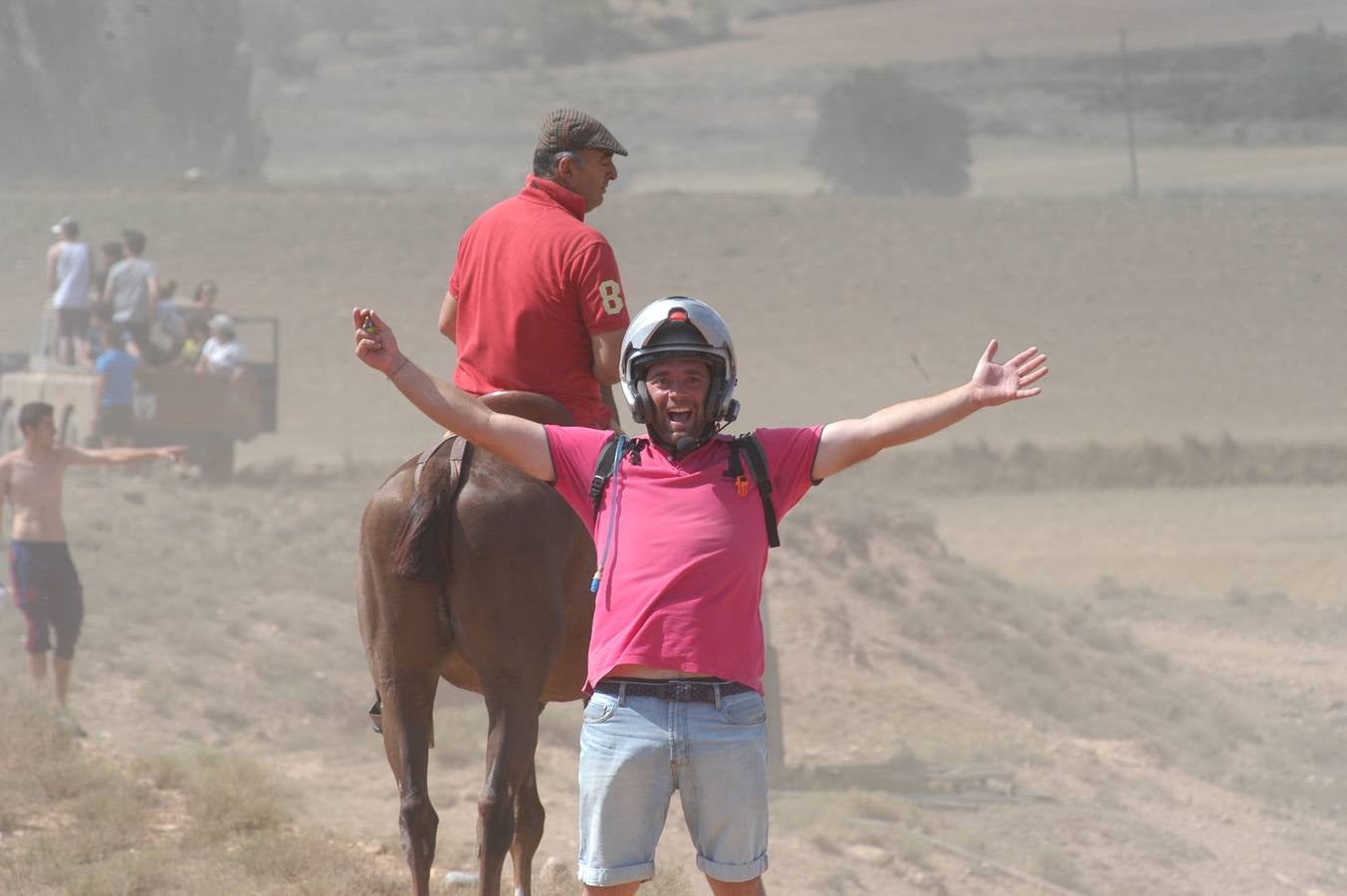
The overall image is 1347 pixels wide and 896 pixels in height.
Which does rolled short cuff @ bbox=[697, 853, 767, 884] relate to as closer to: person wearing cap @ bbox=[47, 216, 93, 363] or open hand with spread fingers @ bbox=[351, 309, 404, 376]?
open hand with spread fingers @ bbox=[351, 309, 404, 376]

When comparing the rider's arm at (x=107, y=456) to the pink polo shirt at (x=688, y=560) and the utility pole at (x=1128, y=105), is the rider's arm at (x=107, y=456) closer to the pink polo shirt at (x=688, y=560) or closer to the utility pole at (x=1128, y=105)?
the pink polo shirt at (x=688, y=560)

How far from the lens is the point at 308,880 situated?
7707mm

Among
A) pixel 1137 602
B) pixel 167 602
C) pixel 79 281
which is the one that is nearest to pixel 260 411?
pixel 79 281

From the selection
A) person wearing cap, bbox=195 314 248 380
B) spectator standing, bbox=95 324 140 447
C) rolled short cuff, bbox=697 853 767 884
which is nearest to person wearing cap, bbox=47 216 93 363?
spectator standing, bbox=95 324 140 447

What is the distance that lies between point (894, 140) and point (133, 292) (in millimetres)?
56598

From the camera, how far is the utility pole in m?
67.3

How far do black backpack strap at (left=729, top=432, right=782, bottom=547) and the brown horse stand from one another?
5.34 feet

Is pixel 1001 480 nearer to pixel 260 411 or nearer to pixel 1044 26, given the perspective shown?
pixel 260 411

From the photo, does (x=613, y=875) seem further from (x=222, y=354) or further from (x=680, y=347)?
(x=222, y=354)

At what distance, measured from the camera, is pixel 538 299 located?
6.34 m

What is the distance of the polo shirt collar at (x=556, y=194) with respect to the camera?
6.52 m

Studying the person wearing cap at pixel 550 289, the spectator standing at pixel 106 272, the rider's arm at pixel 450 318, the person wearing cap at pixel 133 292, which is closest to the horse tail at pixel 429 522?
the person wearing cap at pixel 550 289

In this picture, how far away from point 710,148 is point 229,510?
68.5 metres

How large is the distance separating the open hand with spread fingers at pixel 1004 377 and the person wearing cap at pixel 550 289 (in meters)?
1.80
